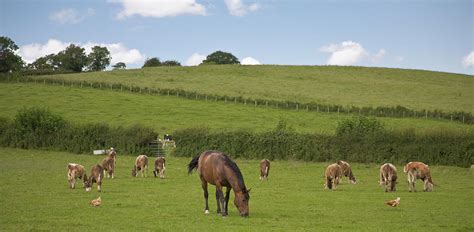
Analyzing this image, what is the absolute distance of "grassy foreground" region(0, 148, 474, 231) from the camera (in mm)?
19547

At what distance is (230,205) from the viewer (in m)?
25.0

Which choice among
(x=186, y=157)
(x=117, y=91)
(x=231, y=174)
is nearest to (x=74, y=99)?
(x=117, y=91)

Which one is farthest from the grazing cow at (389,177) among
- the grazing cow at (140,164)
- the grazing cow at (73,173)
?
the grazing cow at (140,164)

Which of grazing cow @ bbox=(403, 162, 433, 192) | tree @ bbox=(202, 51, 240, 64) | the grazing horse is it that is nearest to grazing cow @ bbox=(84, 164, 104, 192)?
the grazing horse

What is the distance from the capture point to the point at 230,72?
11438 centimetres

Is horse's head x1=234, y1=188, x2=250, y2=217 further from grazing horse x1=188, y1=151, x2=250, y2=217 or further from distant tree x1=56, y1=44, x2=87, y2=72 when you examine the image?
distant tree x1=56, y1=44, x2=87, y2=72

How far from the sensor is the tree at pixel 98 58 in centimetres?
15938

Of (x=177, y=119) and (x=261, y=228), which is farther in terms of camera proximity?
(x=177, y=119)

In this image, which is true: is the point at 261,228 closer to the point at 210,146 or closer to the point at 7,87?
the point at 210,146

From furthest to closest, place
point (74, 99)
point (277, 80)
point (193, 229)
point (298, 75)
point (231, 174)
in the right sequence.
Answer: point (298, 75)
point (277, 80)
point (74, 99)
point (231, 174)
point (193, 229)

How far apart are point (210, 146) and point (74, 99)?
33057 mm

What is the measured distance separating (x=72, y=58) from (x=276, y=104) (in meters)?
85.4

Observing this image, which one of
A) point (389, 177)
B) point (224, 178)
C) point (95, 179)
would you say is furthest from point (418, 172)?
point (95, 179)

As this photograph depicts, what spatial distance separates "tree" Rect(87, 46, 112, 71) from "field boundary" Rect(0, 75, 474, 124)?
6329 cm
